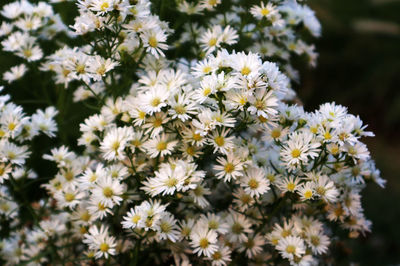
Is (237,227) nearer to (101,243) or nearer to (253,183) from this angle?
(253,183)

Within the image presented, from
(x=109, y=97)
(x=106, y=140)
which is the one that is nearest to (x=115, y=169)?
(x=106, y=140)

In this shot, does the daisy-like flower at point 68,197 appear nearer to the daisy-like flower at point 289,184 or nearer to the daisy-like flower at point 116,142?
the daisy-like flower at point 116,142

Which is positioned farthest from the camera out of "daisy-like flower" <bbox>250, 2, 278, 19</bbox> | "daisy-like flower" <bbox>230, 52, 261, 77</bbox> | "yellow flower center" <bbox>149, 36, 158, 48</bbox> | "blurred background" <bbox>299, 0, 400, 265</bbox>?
"blurred background" <bbox>299, 0, 400, 265</bbox>

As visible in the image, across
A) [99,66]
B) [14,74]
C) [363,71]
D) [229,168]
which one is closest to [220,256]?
[229,168]

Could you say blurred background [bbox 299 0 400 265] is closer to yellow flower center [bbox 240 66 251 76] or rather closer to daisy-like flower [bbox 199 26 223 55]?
daisy-like flower [bbox 199 26 223 55]

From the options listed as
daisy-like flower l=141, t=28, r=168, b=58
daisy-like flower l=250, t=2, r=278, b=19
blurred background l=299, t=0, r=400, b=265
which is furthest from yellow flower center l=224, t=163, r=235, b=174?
blurred background l=299, t=0, r=400, b=265

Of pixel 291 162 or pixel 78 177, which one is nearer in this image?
pixel 291 162

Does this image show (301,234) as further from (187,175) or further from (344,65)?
(344,65)
